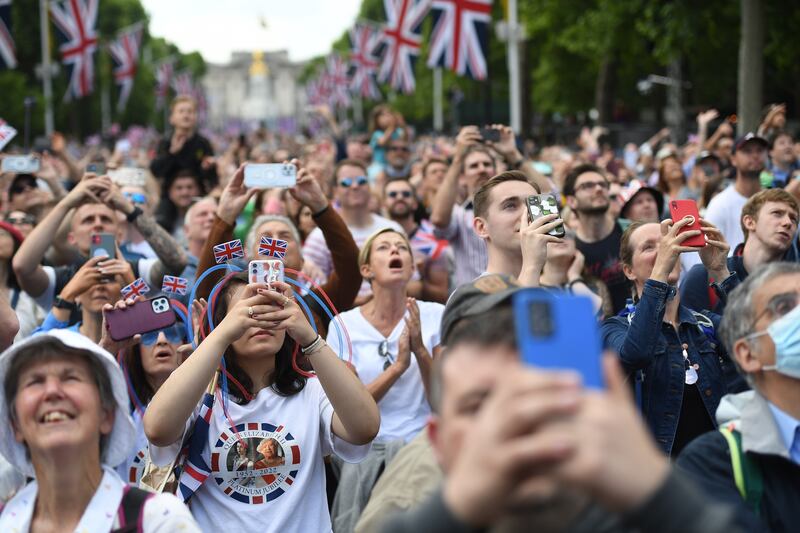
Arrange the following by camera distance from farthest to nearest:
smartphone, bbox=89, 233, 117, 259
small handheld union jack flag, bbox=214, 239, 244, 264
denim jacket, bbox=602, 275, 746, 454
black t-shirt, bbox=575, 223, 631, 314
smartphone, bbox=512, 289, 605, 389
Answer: black t-shirt, bbox=575, 223, 631, 314
smartphone, bbox=89, 233, 117, 259
small handheld union jack flag, bbox=214, 239, 244, 264
denim jacket, bbox=602, 275, 746, 454
smartphone, bbox=512, 289, 605, 389

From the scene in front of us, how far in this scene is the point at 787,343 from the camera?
9.61 ft

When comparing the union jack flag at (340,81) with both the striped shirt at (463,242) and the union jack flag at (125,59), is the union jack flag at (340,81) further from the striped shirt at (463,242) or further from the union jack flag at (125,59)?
the striped shirt at (463,242)

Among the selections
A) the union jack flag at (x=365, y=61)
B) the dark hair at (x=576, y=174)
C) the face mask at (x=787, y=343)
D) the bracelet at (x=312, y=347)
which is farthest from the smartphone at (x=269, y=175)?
the union jack flag at (x=365, y=61)

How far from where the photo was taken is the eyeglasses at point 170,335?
482 centimetres

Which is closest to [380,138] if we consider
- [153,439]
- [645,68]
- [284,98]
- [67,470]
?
[153,439]

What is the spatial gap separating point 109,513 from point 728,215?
6201 mm

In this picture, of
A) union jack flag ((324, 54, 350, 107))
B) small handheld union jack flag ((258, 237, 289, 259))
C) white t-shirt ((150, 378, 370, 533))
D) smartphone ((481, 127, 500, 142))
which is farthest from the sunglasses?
union jack flag ((324, 54, 350, 107))

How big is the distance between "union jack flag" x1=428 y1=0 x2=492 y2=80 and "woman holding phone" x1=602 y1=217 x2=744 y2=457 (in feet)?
48.4

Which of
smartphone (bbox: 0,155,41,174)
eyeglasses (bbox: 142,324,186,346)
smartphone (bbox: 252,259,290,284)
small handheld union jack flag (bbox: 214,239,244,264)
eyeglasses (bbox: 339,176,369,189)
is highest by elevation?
smartphone (bbox: 0,155,41,174)

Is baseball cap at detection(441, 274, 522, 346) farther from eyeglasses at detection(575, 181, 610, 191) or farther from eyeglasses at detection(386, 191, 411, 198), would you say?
eyeglasses at detection(386, 191, 411, 198)

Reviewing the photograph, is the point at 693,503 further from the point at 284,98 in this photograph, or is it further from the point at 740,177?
the point at 284,98

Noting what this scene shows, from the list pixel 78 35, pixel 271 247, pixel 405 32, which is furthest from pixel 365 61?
pixel 271 247

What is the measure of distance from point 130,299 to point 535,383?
10.4 ft

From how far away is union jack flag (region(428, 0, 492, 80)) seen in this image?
1912 cm
